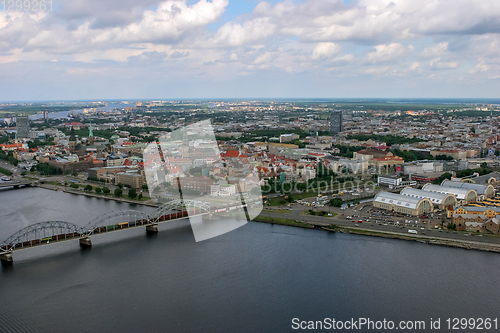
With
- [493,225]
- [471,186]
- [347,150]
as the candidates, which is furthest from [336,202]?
[347,150]

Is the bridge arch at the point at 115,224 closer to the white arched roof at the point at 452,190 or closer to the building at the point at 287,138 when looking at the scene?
the white arched roof at the point at 452,190

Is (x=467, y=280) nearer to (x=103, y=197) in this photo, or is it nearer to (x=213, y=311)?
(x=213, y=311)

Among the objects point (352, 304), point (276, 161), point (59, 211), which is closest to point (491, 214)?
point (352, 304)

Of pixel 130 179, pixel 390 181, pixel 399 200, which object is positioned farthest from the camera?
pixel 130 179

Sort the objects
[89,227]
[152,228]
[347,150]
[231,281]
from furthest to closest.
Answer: [347,150], [152,228], [89,227], [231,281]

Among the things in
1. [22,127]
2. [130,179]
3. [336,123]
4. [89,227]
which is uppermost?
[22,127]

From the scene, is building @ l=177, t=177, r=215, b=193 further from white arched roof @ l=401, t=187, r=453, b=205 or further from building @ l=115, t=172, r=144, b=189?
white arched roof @ l=401, t=187, r=453, b=205

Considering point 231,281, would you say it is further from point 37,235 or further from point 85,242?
point 37,235
